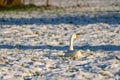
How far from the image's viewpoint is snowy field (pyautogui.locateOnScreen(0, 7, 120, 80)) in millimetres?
11169

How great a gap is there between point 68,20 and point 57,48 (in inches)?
402

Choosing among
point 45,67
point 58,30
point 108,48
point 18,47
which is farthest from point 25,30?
point 45,67

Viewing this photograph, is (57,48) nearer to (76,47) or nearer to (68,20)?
(76,47)

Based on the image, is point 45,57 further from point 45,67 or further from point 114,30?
point 114,30

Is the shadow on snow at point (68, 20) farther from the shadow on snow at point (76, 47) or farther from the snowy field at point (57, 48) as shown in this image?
the shadow on snow at point (76, 47)

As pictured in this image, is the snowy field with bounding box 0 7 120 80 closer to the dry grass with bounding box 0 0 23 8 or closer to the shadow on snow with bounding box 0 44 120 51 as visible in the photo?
the shadow on snow with bounding box 0 44 120 51

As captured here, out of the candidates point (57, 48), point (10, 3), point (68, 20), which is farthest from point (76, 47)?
point (10, 3)

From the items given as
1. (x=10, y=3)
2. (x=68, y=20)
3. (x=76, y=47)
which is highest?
(x=76, y=47)

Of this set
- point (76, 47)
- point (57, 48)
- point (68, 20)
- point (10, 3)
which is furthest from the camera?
point (10, 3)

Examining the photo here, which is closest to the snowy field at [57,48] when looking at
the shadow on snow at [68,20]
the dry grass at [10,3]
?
the shadow on snow at [68,20]

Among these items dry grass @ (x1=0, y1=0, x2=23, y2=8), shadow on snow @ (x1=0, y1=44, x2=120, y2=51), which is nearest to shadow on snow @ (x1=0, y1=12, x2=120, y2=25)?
shadow on snow @ (x1=0, y1=44, x2=120, y2=51)

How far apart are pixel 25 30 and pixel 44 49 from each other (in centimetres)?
622

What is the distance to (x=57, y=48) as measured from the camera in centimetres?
1523

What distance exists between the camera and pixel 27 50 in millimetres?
14875
